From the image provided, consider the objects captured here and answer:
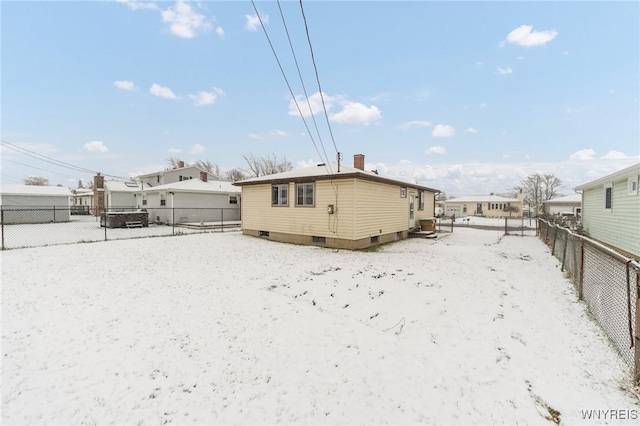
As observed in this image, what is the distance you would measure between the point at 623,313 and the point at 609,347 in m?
0.66

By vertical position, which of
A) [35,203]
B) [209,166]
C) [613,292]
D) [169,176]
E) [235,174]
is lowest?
[613,292]

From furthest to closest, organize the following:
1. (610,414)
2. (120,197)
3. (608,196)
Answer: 1. (120,197)
2. (608,196)
3. (610,414)

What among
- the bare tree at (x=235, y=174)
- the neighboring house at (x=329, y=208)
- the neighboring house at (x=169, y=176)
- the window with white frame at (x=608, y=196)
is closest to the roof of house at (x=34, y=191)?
the neighboring house at (x=169, y=176)

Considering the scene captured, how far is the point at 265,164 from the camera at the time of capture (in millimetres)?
42812

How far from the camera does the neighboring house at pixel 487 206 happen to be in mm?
44469

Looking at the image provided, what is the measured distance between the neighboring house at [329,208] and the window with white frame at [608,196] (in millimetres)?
8147

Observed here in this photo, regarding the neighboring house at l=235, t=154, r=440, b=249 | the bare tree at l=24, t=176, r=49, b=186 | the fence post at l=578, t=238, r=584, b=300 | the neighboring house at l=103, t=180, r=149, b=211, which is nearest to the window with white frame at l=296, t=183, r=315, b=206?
the neighboring house at l=235, t=154, r=440, b=249

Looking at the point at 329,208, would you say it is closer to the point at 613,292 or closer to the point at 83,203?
the point at 613,292

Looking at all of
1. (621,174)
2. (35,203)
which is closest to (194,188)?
(35,203)

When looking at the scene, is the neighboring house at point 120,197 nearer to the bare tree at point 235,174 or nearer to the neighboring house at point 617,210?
the bare tree at point 235,174

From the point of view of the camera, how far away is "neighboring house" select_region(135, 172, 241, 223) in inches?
813

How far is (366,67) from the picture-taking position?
13.1m

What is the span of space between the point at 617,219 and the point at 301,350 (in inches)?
560

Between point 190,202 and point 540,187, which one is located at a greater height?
point 540,187
